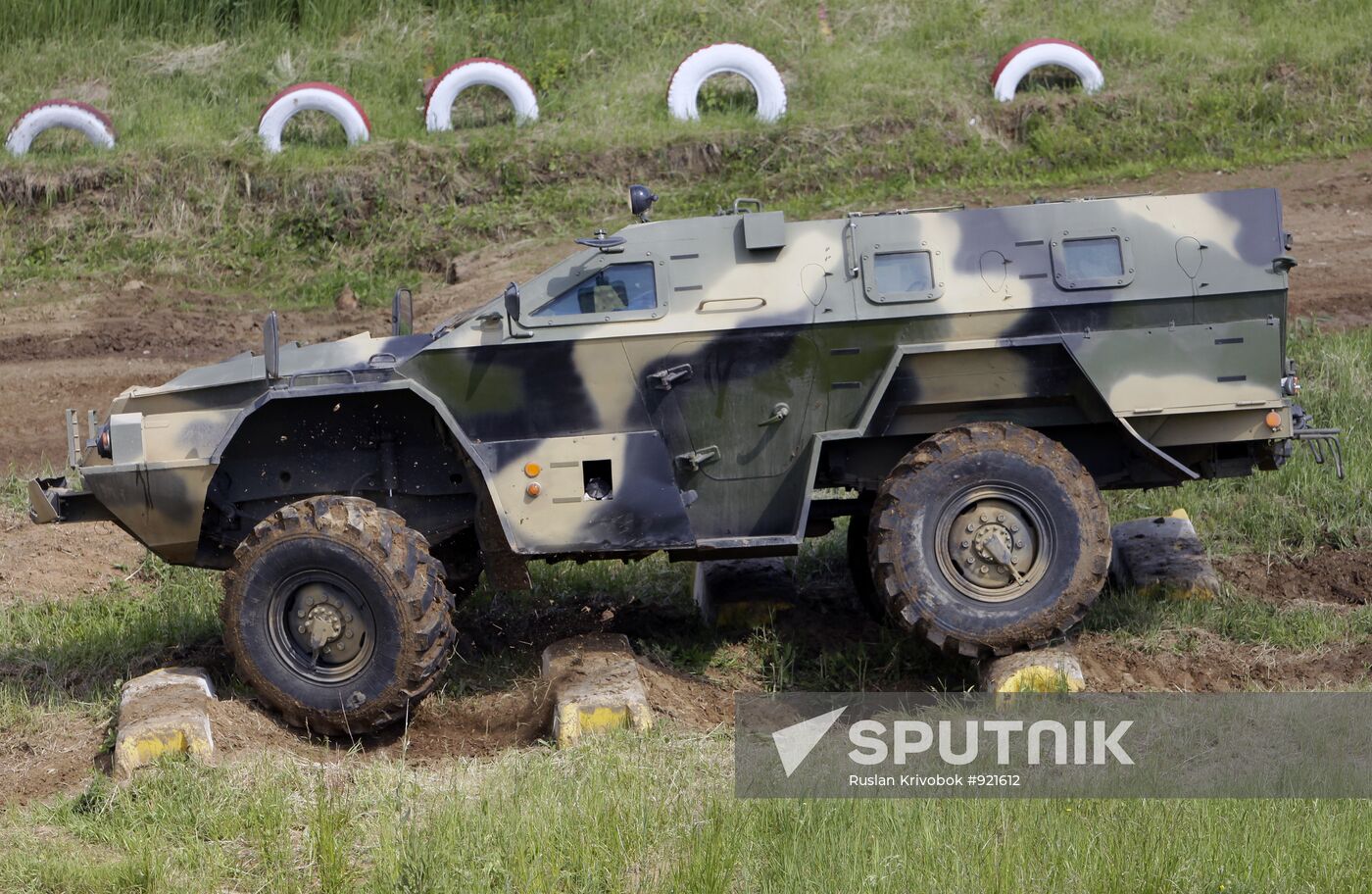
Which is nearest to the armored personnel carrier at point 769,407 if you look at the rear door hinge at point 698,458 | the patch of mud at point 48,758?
→ the rear door hinge at point 698,458

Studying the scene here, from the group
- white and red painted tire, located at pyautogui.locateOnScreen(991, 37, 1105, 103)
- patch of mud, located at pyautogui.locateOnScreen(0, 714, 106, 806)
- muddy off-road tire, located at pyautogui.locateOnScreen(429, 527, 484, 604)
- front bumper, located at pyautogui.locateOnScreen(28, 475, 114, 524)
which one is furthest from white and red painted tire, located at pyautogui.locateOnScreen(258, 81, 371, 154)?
patch of mud, located at pyautogui.locateOnScreen(0, 714, 106, 806)

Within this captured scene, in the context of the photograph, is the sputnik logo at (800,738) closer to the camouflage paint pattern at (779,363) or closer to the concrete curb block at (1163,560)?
the camouflage paint pattern at (779,363)

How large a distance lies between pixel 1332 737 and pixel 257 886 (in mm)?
4228

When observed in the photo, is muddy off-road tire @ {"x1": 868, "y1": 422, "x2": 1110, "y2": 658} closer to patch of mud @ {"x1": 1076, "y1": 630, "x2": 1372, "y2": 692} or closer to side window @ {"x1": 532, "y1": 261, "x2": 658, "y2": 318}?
patch of mud @ {"x1": 1076, "y1": 630, "x2": 1372, "y2": 692}

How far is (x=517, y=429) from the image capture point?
7.31 metres

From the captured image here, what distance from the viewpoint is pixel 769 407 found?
7.38 m

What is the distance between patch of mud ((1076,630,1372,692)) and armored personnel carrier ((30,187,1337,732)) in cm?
56

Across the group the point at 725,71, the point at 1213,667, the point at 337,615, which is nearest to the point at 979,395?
A: the point at 1213,667

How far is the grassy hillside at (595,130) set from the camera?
1529cm

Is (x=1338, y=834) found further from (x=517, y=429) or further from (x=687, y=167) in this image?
(x=687, y=167)

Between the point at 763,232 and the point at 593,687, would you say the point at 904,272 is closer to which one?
the point at 763,232

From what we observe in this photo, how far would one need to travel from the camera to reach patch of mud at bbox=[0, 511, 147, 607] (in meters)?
9.38

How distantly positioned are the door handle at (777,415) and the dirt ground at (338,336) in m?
1.33

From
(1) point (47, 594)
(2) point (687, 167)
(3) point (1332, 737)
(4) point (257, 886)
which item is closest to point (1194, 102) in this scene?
(2) point (687, 167)
